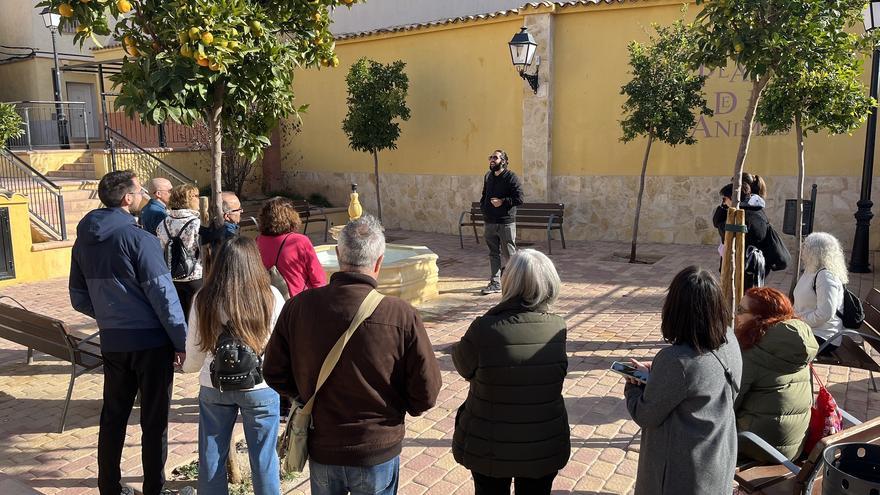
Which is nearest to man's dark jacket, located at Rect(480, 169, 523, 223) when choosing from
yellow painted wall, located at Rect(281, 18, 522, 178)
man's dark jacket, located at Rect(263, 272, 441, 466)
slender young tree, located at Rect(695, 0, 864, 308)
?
slender young tree, located at Rect(695, 0, 864, 308)

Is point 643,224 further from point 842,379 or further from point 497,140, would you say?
point 842,379

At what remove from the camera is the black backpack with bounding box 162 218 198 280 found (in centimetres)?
547

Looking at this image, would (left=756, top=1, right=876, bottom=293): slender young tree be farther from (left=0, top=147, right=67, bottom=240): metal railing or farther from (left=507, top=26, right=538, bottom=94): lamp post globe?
(left=0, top=147, right=67, bottom=240): metal railing

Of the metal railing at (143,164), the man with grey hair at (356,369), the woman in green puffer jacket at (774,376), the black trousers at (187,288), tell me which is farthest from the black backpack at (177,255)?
the metal railing at (143,164)

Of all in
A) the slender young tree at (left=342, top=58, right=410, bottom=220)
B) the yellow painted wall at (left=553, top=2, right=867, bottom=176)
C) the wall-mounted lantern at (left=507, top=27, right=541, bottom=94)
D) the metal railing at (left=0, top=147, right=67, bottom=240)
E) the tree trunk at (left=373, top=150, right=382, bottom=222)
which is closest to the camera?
the metal railing at (left=0, top=147, right=67, bottom=240)

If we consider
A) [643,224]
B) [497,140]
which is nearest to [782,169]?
[643,224]

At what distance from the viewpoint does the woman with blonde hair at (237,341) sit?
318cm

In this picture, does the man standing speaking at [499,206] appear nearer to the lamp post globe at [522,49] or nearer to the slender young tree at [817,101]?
the slender young tree at [817,101]

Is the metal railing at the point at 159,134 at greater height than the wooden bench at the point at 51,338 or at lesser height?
greater

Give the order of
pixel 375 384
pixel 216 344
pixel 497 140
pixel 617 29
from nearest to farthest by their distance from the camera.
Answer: pixel 375 384
pixel 216 344
pixel 617 29
pixel 497 140

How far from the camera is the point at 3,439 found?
481 centimetres

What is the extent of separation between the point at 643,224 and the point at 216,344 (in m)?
10.9

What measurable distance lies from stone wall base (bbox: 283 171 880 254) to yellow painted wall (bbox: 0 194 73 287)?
7.28m

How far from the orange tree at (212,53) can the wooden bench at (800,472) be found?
3377 mm
